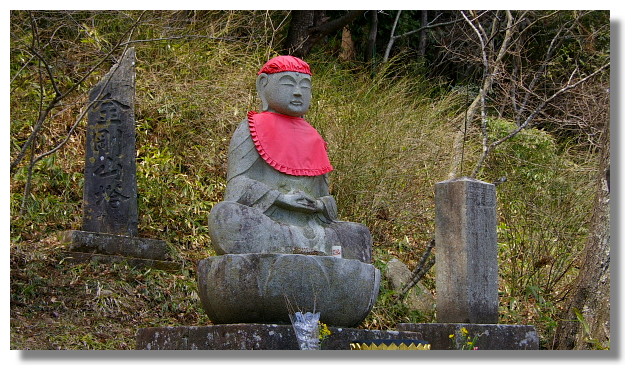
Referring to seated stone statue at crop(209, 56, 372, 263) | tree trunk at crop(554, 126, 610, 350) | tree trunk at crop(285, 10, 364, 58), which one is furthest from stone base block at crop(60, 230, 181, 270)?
tree trunk at crop(285, 10, 364, 58)

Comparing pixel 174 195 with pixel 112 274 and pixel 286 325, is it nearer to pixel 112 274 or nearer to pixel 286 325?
pixel 112 274

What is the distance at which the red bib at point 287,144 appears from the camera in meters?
5.69

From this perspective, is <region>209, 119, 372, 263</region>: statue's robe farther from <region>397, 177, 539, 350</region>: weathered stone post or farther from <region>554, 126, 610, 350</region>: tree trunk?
<region>554, 126, 610, 350</region>: tree trunk

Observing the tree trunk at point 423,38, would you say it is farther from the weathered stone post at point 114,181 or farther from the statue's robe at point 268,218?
the statue's robe at point 268,218

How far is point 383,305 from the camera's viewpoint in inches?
299

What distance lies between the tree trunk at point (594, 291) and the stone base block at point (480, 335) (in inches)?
25.1

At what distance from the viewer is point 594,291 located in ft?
21.8

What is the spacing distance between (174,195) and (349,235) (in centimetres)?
330

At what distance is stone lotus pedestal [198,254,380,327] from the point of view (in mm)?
5043

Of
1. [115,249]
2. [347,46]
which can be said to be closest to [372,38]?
[347,46]

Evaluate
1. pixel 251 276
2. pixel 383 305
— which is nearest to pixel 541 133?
pixel 383 305

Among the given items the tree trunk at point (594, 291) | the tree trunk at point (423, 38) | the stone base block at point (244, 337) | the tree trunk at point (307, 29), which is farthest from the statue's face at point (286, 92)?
the tree trunk at point (423, 38)

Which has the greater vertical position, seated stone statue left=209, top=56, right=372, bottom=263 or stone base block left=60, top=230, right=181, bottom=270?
seated stone statue left=209, top=56, right=372, bottom=263

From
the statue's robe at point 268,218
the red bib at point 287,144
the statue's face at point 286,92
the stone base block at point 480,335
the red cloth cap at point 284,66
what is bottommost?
the stone base block at point 480,335
